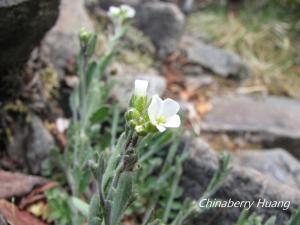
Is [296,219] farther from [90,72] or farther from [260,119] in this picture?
[260,119]

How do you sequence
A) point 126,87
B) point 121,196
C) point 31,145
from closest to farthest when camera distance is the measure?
point 121,196 → point 31,145 → point 126,87

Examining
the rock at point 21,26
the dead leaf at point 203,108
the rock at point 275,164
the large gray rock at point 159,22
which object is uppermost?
the rock at point 21,26

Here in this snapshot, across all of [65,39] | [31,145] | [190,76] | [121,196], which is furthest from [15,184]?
[190,76]

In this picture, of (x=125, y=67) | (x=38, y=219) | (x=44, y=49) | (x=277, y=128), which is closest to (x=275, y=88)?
(x=277, y=128)

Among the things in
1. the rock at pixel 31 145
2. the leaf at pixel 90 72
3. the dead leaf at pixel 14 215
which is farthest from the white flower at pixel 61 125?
the dead leaf at pixel 14 215

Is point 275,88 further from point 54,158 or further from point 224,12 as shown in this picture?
point 54,158

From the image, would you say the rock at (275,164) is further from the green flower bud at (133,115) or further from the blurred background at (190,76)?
the green flower bud at (133,115)

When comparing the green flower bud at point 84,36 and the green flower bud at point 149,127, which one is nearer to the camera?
the green flower bud at point 149,127
